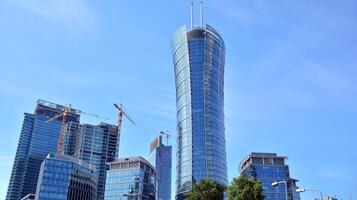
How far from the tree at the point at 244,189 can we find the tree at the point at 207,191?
18.8ft

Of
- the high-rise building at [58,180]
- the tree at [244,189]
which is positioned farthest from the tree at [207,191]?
the high-rise building at [58,180]

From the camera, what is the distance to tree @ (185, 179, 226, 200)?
2662 inches

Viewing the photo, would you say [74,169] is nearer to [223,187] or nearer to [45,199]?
[45,199]

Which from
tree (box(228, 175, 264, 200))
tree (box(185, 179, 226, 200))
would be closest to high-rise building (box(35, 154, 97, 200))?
tree (box(185, 179, 226, 200))

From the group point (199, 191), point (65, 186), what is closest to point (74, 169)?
point (65, 186)

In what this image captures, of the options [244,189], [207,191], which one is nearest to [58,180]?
[207,191]

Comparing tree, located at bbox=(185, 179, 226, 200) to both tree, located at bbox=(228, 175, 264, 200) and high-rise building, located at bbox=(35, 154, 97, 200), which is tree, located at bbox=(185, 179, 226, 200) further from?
high-rise building, located at bbox=(35, 154, 97, 200)

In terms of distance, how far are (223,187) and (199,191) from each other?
4.01m

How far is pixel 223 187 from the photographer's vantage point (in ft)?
224

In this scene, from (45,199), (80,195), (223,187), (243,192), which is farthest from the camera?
(80,195)

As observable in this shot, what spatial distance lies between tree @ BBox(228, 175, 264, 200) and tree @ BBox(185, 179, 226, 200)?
573cm

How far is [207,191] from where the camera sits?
67875 mm

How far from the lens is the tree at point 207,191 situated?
67.6 m

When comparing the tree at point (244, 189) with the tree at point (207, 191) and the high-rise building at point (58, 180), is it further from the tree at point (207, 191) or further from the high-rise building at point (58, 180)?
the high-rise building at point (58, 180)
